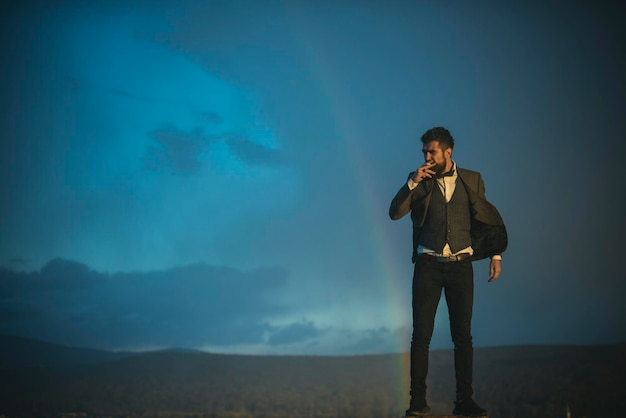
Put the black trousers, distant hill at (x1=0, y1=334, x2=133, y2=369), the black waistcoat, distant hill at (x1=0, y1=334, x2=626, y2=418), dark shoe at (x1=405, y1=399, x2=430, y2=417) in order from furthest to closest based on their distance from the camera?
distant hill at (x1=0, y1=334, x2=133, y2=369) < distant hill at (x1=0, y1=334, x2=626, y2=418) < the black waistcoat < the black trousers < dark shoe at (x1=405, y1=399, x2=430, y2=417)

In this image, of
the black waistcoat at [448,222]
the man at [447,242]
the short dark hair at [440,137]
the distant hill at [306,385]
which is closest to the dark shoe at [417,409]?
the man at [447,242]

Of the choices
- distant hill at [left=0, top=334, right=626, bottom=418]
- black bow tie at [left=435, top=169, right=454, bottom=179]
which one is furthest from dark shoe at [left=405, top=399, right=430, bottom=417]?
distant hill at [left=0, top=334, right=626, bottom=418]

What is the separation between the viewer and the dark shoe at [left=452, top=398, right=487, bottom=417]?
17.9 feet

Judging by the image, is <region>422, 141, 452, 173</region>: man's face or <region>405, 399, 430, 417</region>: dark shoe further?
<region>422, 141, 452, 173</region>: man's face

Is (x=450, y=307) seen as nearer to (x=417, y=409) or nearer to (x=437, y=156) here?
(x=417, y=409)

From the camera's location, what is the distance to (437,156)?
19.2 feet

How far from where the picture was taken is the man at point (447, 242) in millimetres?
5746

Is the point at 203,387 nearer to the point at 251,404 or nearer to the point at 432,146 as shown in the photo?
the point at 251,404

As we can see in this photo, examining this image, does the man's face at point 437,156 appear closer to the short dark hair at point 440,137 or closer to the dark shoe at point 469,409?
the short dark hair at point 440,137

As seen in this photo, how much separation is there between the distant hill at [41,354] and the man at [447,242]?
39059mm

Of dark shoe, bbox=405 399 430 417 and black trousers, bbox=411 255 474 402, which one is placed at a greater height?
black trousers, bbox=411 255 474 402

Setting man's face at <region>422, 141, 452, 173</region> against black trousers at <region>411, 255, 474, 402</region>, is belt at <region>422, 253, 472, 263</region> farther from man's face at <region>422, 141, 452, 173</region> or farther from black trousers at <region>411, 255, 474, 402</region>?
man's face at <region>422, 141, 452, 173</region>

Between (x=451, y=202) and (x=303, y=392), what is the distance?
28829 millimetres

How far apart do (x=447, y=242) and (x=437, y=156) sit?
843 millimetres
